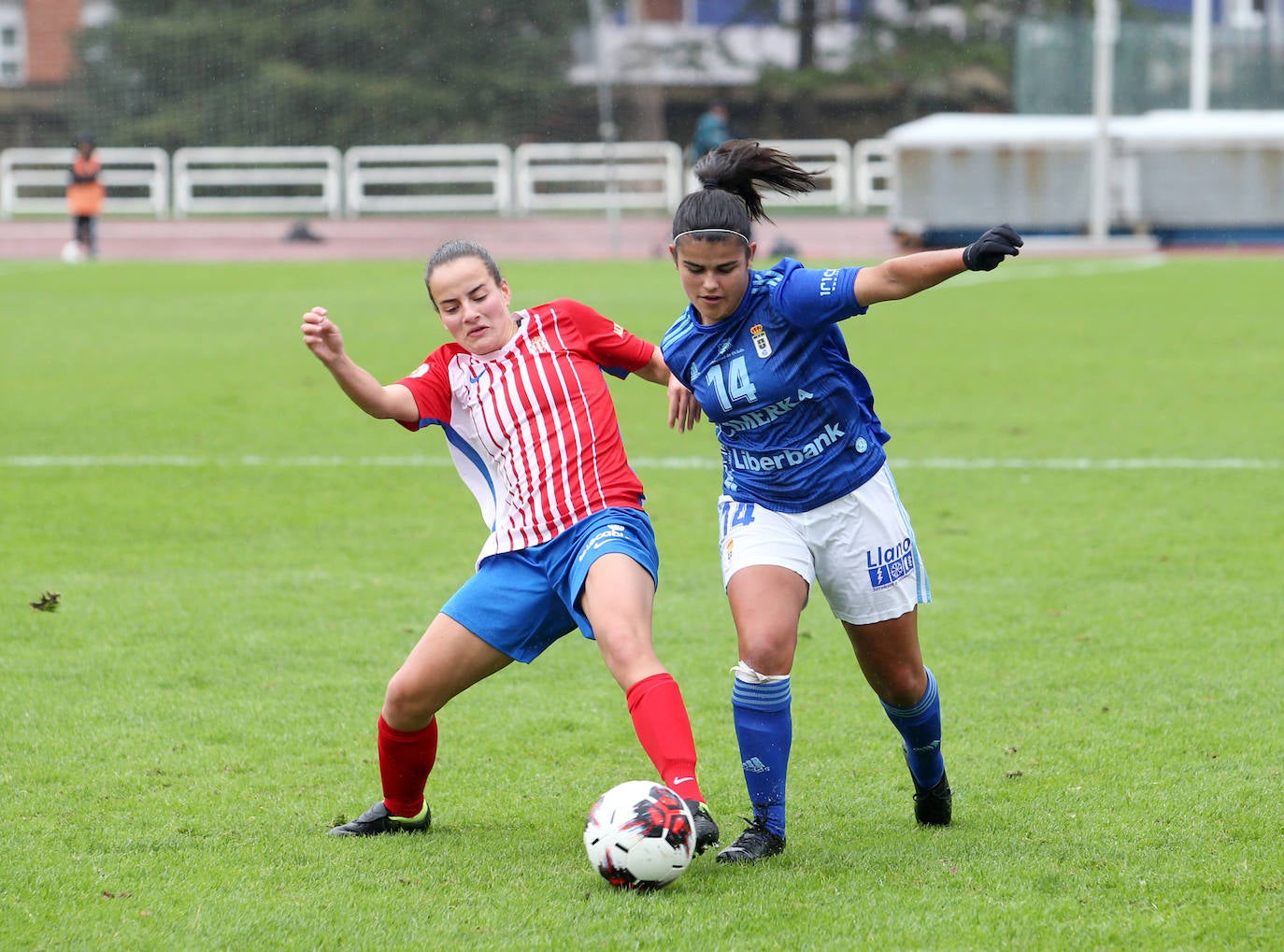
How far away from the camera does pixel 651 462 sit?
390 inches

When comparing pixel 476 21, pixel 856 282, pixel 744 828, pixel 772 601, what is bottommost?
pixel 744 828

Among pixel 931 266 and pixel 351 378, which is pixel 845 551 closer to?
pixel 931 266

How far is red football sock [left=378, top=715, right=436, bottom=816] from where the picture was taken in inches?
162

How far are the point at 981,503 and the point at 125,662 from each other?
462cm

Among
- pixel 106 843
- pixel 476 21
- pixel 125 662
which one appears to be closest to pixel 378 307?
pixel 125 662

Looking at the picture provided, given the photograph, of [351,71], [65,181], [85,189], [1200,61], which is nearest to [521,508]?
[85,189]

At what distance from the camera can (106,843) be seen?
4.01m

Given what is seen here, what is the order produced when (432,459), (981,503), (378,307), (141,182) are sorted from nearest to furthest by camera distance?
1. (981,503)
2. (432,459)
3. (378,307)
4. (141,182)

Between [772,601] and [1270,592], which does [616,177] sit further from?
[772,601]

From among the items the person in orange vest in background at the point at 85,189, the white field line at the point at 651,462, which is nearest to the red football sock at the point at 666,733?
the white field line at the point at 651,462

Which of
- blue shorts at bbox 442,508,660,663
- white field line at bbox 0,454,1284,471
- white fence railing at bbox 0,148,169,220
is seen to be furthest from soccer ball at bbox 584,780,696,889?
white fence railing at bbox 0,148,169,220

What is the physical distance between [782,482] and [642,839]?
→ 39.3 inches

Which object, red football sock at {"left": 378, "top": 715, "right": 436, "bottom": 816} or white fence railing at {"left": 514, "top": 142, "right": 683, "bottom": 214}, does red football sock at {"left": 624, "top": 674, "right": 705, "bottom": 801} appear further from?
white fence railing at {"left": 514, "top": 142, "right": 683, "bottom": 214}

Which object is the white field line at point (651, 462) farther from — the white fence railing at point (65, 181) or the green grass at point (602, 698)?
the white fence railing at point (65, 181)
